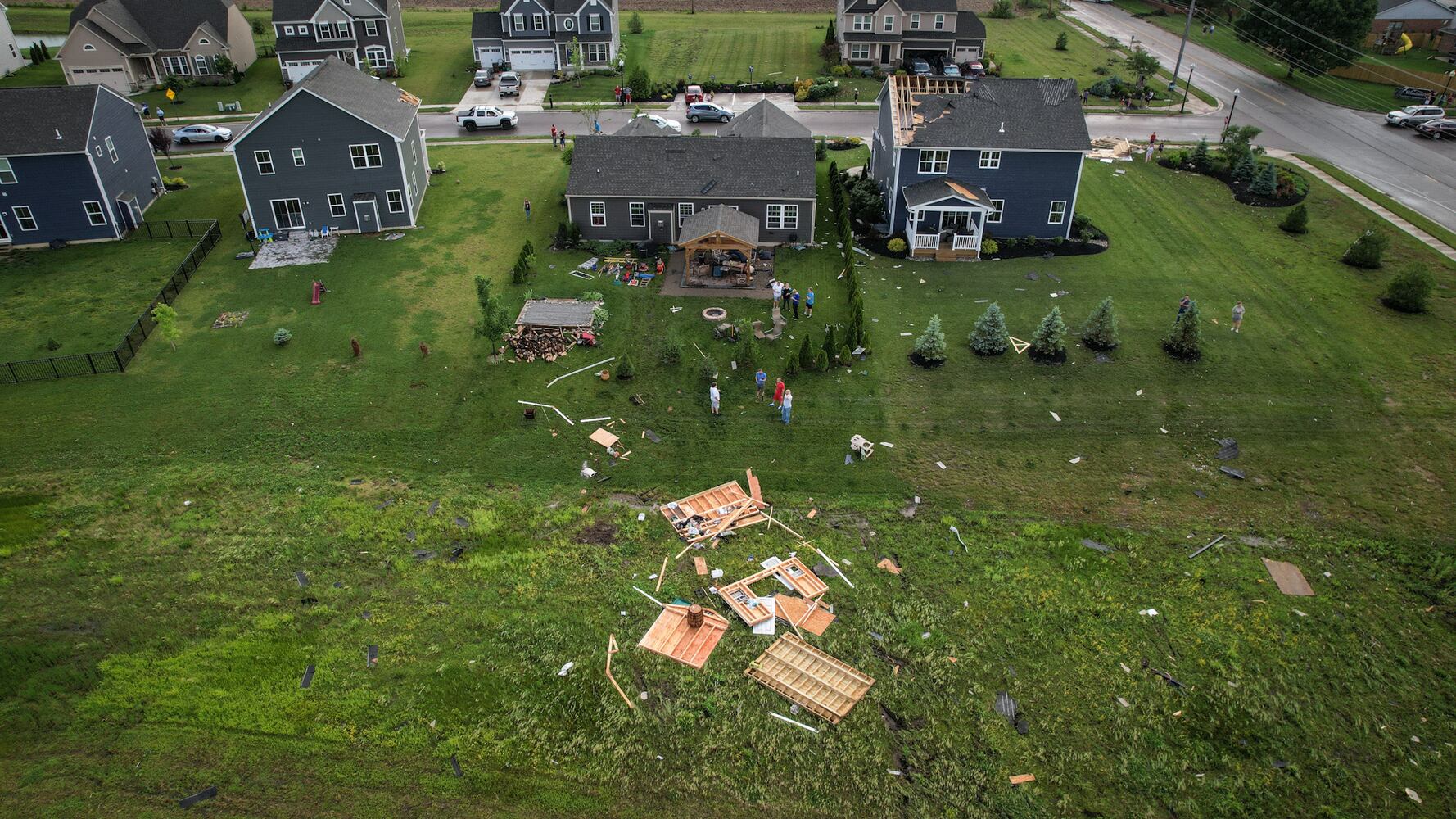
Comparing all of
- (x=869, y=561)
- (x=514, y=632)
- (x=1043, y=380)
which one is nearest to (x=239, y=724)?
(x=514, y=632)

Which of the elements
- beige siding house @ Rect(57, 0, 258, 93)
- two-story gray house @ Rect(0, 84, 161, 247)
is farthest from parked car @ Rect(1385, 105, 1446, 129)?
beige siding house @ Rect(57, 0, 258, 93)

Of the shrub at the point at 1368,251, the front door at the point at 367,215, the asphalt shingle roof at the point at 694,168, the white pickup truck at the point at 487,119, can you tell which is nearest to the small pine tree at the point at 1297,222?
the shrub at the point at 1368,251

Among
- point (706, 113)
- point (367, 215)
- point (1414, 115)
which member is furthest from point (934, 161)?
point (1414, 115)

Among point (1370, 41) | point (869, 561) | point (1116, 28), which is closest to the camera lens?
point (869, 561)

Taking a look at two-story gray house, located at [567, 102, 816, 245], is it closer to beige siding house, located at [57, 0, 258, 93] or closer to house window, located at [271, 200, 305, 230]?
house window, located at [271, 200, 305, 230]

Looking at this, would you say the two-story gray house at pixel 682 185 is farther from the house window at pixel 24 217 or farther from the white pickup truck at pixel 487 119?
the house window at pixel 24 217

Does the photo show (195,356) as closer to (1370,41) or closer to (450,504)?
(450,504)
